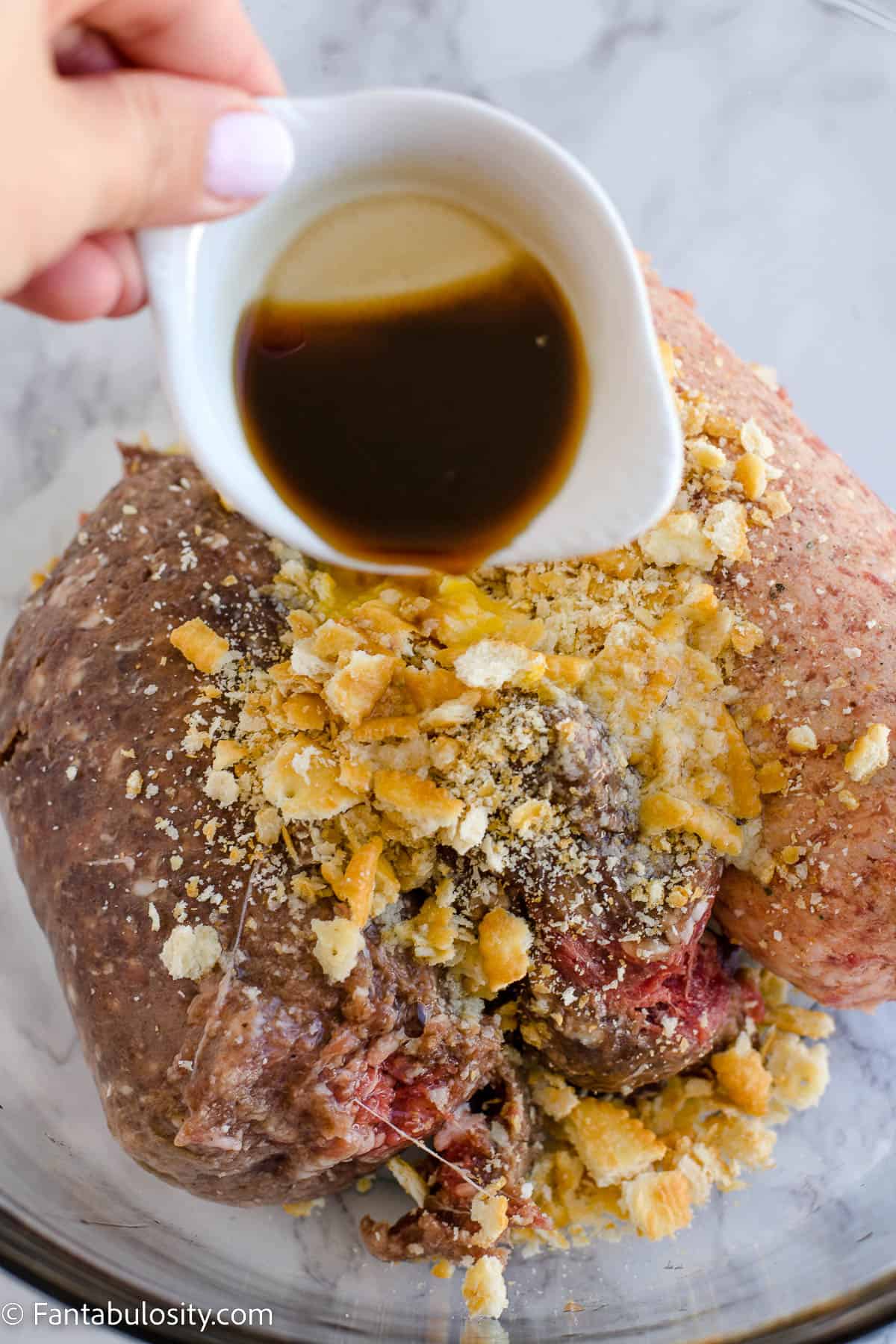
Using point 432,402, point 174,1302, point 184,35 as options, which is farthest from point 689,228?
point 174,1302

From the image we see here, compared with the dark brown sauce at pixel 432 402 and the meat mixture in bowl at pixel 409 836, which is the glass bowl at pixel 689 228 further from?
the dark brown sauce at pixel 432 402

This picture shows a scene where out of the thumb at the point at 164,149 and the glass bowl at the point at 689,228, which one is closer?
the thumb at the point at 164,149

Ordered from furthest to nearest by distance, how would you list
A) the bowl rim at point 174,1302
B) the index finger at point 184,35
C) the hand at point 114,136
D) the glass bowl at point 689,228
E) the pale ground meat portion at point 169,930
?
the glass bowl at point 689,228 → the bowl rim at point 174,1302 → the pale ground meat portion at point 169,930 → the index finger at point 184,35 → the hand at point 114,136

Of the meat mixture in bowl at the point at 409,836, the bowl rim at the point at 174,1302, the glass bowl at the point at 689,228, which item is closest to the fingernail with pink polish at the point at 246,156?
the meat mixture in bowl at the point at 409,836

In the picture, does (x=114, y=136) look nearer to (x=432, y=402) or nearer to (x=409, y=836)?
(x=432, y=402)

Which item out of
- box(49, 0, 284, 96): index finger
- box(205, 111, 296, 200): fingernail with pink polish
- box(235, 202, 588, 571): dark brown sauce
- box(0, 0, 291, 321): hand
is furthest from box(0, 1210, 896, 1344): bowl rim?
box(49, 0, 284, 96): index finger
